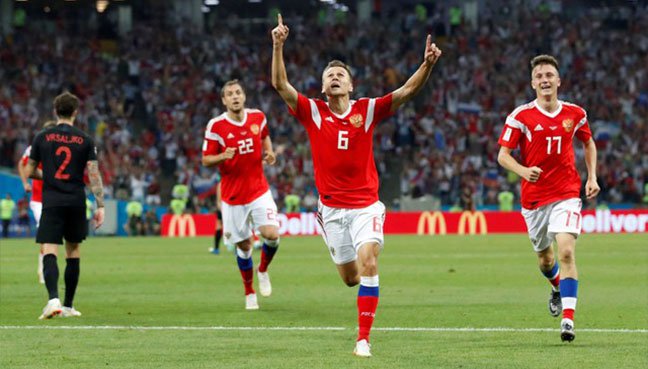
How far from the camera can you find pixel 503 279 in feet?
63.7

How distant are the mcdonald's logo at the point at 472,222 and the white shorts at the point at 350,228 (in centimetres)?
2765

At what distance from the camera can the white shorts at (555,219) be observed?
11.7m

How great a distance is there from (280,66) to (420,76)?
1.20m

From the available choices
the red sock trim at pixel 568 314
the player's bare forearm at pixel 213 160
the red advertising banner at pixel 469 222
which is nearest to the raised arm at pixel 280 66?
the red sock trim at pixel 568 314

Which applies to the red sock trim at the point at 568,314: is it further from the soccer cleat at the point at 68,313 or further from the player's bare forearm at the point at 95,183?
the soccer cleat at the point at 68,313

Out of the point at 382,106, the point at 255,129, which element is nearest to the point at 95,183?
the point at 255,129

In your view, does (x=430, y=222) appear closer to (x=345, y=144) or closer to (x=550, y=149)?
(x=550, y=149)

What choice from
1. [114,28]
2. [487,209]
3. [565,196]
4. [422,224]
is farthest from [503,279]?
[114,28]

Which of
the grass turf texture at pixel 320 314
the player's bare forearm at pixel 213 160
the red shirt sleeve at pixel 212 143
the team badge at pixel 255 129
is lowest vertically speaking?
the grass turf texture at pixel 320 314

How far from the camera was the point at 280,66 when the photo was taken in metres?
10.2

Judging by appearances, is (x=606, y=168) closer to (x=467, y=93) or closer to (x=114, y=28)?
(x=467, y=93)

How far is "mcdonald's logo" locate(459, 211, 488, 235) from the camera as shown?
38438 mm

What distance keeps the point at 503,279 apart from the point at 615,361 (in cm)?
992

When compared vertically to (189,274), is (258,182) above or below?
above
